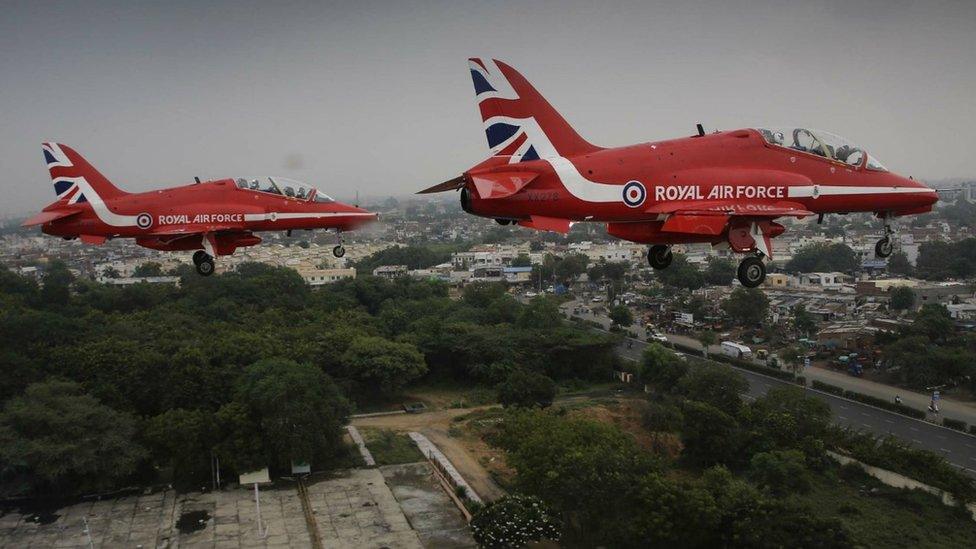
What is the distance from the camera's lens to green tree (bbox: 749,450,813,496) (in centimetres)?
3112

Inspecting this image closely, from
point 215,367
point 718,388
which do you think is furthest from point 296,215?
point 718,388

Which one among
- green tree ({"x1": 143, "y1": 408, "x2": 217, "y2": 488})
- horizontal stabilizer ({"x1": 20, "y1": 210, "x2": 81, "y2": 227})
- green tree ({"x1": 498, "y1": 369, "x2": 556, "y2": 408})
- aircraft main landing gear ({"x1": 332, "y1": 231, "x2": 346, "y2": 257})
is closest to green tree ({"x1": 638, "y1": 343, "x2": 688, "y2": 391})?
green tree ({"x1": 498, "y1": 369, "x2": 556, "y2": 408})

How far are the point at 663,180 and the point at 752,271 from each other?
8.09 feet

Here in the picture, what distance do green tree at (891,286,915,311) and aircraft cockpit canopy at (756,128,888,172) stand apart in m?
56.4

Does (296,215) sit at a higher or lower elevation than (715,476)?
higher

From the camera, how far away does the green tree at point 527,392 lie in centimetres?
4297

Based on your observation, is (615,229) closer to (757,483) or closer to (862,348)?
(757,483)

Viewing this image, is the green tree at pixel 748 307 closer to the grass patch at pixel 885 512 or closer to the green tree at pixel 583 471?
the grass patch at pixel 885 512

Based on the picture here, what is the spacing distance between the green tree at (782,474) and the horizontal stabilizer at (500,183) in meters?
21.8

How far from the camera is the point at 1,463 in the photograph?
32.4m

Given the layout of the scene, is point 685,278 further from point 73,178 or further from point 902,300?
point 73,178

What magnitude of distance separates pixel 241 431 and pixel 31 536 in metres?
8.32

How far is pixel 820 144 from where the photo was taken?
15297 millimetres

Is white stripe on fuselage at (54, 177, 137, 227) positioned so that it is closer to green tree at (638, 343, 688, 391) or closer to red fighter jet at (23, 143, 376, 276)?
red fighter jet at (23, 143, 376, 276)
